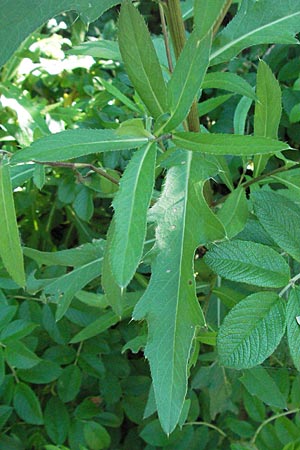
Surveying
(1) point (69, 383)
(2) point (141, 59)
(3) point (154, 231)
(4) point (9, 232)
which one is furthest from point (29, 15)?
(1) point (69, 383)

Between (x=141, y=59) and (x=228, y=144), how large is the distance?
0.13 m

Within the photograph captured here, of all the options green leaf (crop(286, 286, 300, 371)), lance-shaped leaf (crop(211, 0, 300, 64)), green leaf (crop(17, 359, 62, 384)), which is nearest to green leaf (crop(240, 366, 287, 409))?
green leaf (crop(286, 286, 300, 371))

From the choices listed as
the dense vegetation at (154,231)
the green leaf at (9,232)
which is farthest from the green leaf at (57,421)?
the green leaf at (9,232)

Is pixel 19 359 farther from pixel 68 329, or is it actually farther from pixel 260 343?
pixel 260 343

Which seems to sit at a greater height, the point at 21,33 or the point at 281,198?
the point at 21,33

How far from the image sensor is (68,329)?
1.11 metres

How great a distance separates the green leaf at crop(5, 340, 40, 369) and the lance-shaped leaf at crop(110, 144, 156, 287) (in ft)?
1.52

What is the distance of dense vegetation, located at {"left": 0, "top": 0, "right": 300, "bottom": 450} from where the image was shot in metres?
0.65

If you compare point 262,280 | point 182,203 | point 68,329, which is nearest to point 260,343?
point 262,280

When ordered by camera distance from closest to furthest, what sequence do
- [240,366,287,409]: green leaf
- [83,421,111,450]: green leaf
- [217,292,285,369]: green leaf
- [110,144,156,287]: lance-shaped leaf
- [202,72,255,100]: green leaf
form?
[110,144,156,287]: lance-shaped leaf, [217,292,285,369]: green leaf, [202,72,255,100]: green leaf, [240,366,287,409]: green leaf, [83,421,111,450]: green leaf

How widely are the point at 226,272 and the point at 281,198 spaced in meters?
0.12

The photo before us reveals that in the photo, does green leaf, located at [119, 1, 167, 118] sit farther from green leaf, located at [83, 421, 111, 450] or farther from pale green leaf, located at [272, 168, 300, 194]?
green leaf, located at [83, 421, 111, 450]

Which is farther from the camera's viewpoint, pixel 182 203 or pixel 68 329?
pixel 68 329

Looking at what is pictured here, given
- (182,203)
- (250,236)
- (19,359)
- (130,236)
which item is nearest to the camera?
(130,236)
